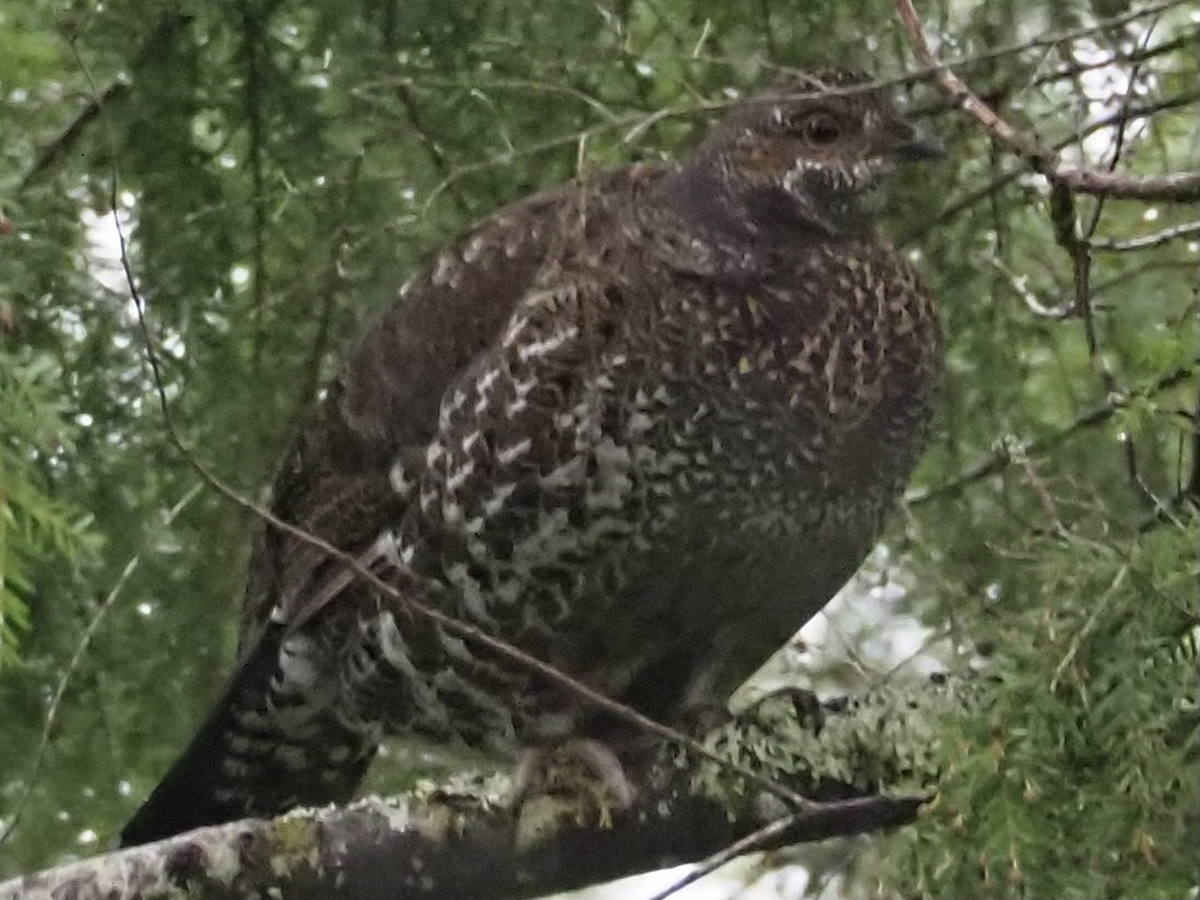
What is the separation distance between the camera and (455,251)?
184cm

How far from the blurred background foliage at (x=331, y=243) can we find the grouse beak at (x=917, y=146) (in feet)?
0.21

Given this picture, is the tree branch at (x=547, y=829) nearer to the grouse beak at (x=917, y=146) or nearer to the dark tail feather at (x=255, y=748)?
the dark tail feather at (x=255, y=748)

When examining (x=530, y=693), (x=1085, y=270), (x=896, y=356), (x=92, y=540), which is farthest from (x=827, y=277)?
(x=92, y=540)

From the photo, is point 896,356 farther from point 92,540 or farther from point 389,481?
point 92,540

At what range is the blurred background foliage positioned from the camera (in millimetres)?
1893

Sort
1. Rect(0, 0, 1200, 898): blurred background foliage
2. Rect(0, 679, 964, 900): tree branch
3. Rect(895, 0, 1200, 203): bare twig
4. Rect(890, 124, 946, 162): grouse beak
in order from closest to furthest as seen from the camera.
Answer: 1. Rect(895, 0, 1200, 203): bare twig
2. Rect(0, 679, 964, 900): tree branch
3. Rect(890, 124, 946, 162): grouse beak
4. Rect(0, 0, 1200, 898): blurred background foliage

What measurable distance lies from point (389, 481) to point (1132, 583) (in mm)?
752

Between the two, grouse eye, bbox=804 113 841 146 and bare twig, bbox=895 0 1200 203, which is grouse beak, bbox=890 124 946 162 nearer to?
grouse eye, bbox=804 113 841 146

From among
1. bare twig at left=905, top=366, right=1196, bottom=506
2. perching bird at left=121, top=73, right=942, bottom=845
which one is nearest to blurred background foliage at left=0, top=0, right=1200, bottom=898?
bare twig at left=905, top=366, right=1196, bottom=506

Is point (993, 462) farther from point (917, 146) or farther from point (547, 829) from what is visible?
point (547, 829)

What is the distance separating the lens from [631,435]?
1.63 m

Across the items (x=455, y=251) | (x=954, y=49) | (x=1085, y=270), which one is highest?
(x=954, y=49)

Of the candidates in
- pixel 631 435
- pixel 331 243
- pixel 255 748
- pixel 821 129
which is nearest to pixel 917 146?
pixel 821 129

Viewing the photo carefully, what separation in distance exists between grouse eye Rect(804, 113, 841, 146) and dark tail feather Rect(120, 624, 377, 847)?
67 cm
